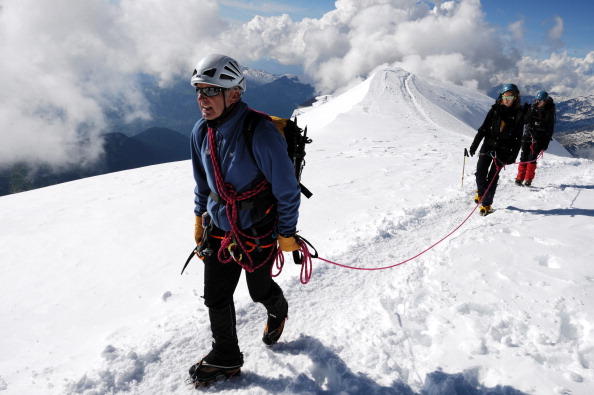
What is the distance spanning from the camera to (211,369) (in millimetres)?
3498

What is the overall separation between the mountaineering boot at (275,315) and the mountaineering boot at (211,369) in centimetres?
50

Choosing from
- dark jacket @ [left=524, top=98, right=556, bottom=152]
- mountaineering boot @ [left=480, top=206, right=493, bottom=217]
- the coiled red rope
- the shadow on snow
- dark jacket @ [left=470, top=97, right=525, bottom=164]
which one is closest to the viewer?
the coiled red rope

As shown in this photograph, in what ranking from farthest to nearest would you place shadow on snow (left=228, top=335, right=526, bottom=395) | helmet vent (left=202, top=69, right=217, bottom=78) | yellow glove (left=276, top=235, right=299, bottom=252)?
yellow glove (left=276, top=235, right=299, bottom=252), shadow on snow (left=228, top=335, right=526, bottom=395), helmet vent (left=202, top=69, right=217, bottom=78)

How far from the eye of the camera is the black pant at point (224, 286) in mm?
3410

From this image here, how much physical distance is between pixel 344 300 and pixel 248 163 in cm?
270

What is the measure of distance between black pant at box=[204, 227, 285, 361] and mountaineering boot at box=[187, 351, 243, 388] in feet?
0.15

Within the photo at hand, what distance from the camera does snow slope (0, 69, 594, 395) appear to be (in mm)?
3527

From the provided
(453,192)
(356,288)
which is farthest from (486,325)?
(453,192)

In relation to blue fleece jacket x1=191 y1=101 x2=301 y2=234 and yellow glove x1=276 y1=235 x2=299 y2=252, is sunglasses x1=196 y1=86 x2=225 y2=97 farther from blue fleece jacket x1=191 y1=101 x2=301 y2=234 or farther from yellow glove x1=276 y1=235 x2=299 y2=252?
yellow glove x1=276 y1=235 x2=299 y2=252

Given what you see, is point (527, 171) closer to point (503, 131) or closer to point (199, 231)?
point (503, 131)

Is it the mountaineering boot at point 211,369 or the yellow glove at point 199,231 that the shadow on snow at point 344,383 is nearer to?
the mountaineering boot at point 211,369

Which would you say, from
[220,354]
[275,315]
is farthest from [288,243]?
[220,354]

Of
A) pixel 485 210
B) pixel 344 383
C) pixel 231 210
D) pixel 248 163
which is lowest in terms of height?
pixel 344 383

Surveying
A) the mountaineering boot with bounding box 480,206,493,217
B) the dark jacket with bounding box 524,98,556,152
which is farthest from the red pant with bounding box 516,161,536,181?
the mountaineering boot with bounding box 480,206,493,217
